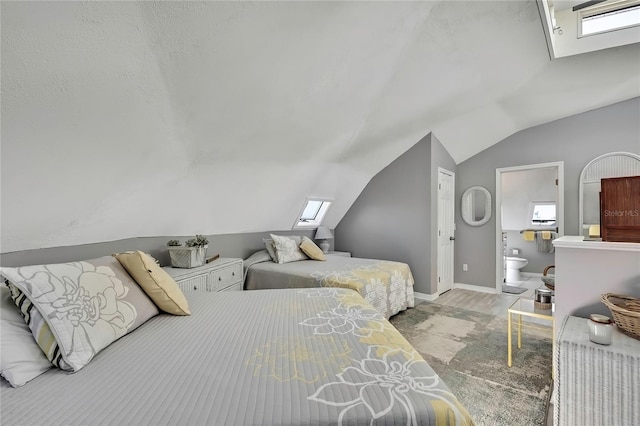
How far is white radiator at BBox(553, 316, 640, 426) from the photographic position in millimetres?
1245

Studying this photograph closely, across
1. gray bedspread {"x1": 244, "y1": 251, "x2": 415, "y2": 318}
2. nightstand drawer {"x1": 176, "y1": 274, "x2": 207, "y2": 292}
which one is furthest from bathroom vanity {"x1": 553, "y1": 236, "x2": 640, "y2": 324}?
nightstand drawer {"x1": 176, "y1": 274, "x2": 207, "y2": 292}

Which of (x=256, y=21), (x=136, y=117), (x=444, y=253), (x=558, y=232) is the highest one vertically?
(x=256, y=21)

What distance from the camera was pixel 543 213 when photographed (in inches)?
221

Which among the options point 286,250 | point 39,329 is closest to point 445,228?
point 286,250

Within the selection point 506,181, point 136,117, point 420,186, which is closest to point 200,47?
point 136,117

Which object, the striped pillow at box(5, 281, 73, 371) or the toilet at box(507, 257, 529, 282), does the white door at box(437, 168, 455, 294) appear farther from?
the striped pillow at box(5, 281, 73, 371)

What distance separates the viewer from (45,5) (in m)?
1.03

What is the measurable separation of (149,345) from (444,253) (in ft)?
13.7

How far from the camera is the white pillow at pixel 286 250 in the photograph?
3.58 m

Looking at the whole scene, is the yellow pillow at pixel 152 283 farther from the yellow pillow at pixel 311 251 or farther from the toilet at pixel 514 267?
the toilet at pixel 514 267

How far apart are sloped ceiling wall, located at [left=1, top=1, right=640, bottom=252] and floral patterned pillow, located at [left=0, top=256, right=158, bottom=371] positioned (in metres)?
0.69

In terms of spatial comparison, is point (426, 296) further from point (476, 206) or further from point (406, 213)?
point (476, 206)

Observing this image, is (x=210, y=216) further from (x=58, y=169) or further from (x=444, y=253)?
(x=444, y=253)

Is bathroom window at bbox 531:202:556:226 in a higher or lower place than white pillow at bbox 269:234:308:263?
higher
